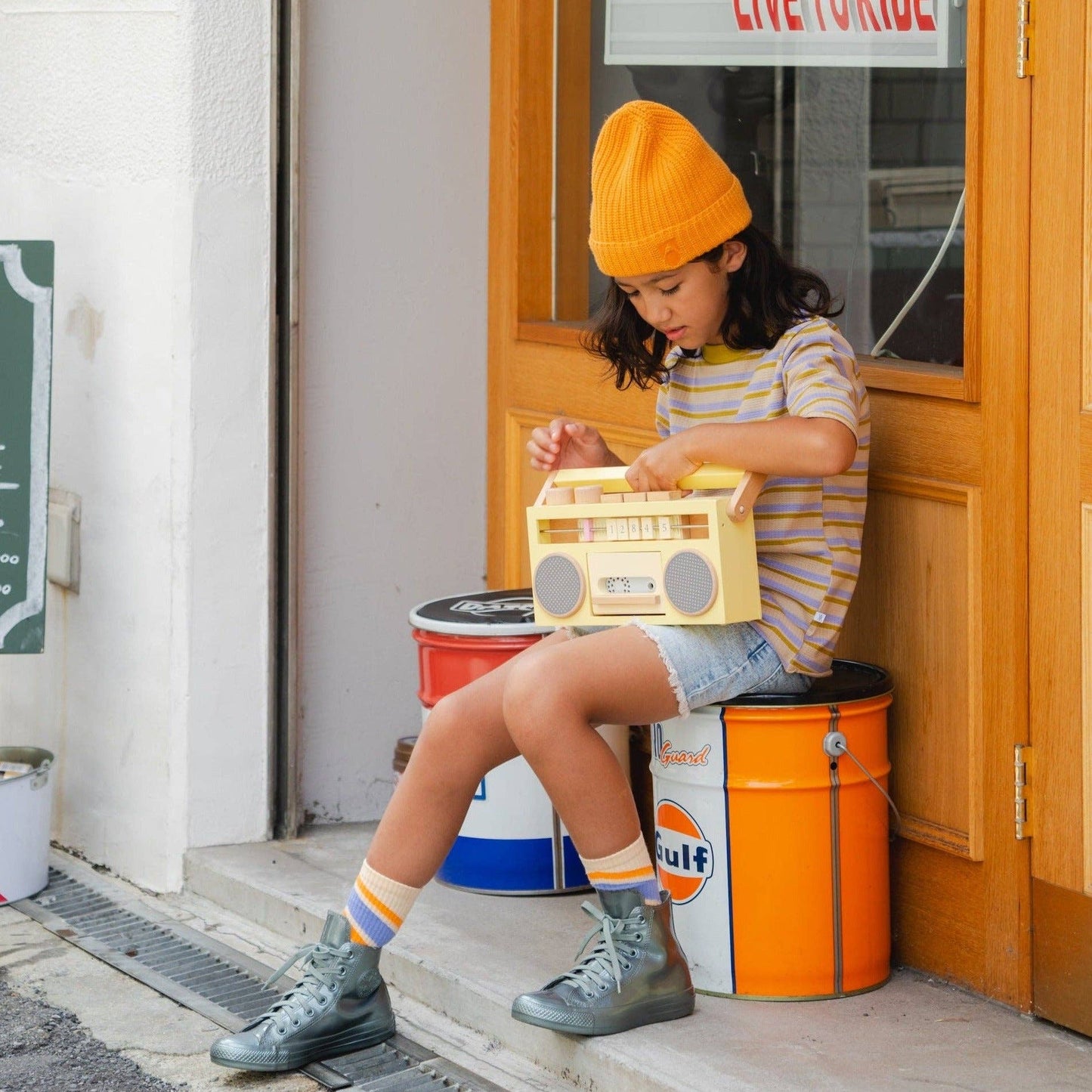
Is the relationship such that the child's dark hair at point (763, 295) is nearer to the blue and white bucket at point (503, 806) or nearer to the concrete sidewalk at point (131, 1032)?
the blue and white bucket at point (503, 806)

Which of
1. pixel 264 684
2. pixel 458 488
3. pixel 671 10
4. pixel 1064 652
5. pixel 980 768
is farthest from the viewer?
→ pixel 458 488

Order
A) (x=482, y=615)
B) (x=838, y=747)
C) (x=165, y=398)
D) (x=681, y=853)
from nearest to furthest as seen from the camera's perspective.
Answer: (x=838, y=747) → (x=681, y=853) → (x=482, y=615) → (x=165, y=398)

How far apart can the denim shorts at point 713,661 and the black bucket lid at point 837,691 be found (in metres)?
0.02

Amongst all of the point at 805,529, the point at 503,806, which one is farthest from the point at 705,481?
the point at 503,806

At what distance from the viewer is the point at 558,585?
8.81ft

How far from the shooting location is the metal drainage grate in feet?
8.73

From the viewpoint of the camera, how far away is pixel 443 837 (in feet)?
8.85

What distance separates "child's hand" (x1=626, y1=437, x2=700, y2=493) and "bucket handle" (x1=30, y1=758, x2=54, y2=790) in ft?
5.44

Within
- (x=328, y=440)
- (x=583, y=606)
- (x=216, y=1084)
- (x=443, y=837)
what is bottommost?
(x=216, y=1084)

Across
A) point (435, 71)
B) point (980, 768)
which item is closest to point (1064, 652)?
point (980, 768)

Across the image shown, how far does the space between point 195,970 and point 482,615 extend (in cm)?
83

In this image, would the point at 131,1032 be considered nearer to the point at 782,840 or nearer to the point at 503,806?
the point at 503,806

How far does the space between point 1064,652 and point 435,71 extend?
1.97m

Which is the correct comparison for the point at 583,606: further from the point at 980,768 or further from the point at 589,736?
the point at 980,768
